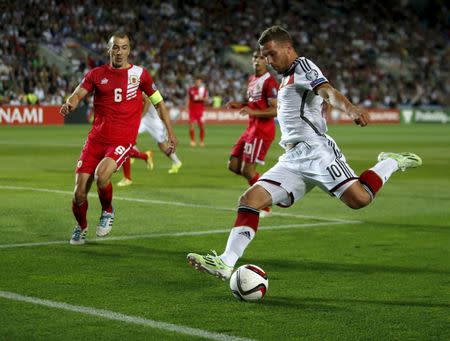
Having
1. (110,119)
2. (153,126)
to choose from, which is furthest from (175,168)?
(110,119)

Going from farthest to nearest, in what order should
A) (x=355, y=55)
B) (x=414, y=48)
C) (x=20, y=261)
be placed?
(x=414, y=48) < (x=355, y=55) < (x=20, y=261)

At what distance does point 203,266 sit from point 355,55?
54642 mm

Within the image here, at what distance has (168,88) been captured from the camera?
154ft

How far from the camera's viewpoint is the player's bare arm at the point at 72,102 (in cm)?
895

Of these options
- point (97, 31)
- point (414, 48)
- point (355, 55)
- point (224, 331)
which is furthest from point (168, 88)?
point (224, 331)

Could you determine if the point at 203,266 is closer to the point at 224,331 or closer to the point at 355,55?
the point at 224,331

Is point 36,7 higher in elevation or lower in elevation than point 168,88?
higher

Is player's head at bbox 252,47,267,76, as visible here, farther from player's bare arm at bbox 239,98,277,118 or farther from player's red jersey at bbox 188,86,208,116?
player's red jersey at bbox 188,86,208,116

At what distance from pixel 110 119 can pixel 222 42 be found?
1729 inches

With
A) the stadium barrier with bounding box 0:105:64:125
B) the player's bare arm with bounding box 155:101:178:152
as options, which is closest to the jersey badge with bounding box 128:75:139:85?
the player's bare arm with bounding box 155:101:178:152

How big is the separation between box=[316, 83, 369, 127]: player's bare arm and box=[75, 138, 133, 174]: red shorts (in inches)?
133

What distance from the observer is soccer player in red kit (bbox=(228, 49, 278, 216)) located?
12.1 meters

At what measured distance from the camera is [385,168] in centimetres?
802

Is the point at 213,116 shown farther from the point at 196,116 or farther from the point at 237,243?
the point at 237,243
